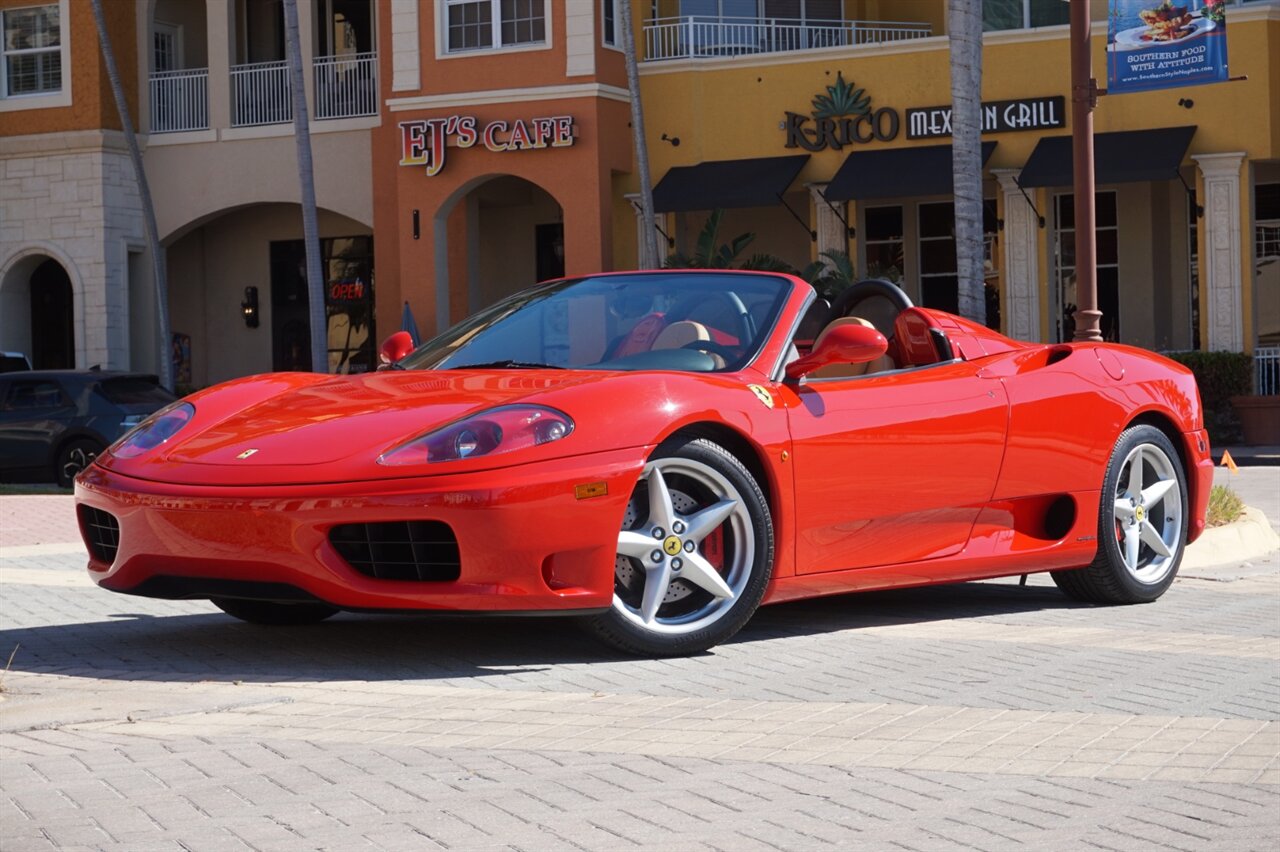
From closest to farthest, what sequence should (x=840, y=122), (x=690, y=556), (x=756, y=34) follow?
(x=690, y=556), (x=840, y=122), (x=756, y=34)

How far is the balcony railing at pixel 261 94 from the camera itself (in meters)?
32.6

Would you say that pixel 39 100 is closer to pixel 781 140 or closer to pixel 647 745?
pixel 781 140

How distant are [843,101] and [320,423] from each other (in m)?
22.6

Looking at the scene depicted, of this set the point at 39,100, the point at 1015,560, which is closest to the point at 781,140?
the point at 39,100

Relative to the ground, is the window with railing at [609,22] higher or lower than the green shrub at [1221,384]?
higher

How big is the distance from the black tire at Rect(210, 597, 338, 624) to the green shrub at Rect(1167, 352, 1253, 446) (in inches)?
784

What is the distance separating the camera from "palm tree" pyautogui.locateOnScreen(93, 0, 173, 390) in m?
30.5

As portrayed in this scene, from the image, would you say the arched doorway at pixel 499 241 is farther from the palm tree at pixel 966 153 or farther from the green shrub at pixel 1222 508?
the green shrub at pixel 1222 508

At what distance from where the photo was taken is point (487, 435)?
19.8ft

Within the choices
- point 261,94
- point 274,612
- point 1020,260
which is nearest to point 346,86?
point 261,94

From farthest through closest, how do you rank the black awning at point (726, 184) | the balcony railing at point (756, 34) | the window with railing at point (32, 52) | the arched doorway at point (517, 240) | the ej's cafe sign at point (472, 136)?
the window with railing at point (32, 52)
the arched doorway at point (517, 240)
the balcony railing at point (756, 34)
the ej's cafe sign at point (472, 136)
the black awning at point (726, 184)

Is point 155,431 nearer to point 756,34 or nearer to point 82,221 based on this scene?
point 756,34

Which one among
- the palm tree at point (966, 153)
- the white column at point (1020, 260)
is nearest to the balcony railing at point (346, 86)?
the white column at point (1020, 260)

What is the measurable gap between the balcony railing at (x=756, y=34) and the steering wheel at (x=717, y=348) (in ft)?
74.3
